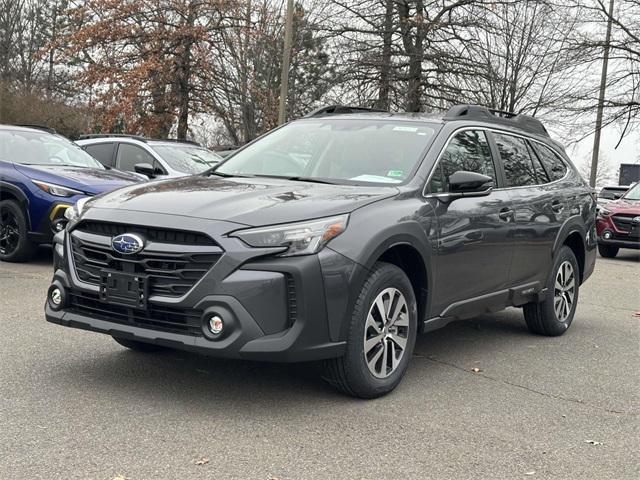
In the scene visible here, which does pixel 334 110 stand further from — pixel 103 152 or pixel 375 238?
pixel 103 152

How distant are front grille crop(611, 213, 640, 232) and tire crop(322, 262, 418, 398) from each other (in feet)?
37.3

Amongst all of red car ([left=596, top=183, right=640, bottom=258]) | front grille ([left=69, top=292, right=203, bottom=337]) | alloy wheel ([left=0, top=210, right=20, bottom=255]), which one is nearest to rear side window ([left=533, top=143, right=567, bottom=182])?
front grille ([left=69, top=292, right=203, bottom=337])

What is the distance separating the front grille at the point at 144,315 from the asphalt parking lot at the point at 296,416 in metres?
0.44

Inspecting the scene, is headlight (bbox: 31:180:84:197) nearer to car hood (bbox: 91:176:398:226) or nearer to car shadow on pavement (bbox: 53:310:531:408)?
car shadow on pavement (bbox: 53:310:531:408)

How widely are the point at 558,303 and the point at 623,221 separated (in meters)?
8.97

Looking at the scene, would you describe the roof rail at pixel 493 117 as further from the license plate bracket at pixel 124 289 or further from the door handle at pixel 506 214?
the license plate bracket at pixel 124 289

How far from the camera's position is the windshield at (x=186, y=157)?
11.8 meters

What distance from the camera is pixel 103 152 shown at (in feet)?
40.2

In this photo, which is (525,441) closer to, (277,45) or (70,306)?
(70,306)

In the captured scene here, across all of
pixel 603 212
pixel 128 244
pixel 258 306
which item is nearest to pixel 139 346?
pixel 128 244

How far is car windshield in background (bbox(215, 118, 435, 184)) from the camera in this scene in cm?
504

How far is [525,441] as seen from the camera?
3930 mm

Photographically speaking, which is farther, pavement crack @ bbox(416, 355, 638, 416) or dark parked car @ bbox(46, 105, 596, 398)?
pavement crack @ bbox(416, 355, 638, 416)

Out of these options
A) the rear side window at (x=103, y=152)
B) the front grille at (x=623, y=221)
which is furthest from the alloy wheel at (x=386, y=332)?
the front grille at (x=623, y=221)
